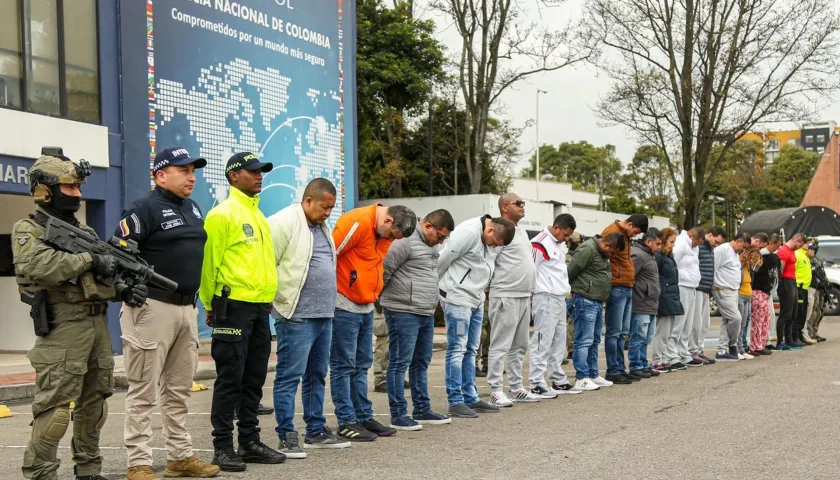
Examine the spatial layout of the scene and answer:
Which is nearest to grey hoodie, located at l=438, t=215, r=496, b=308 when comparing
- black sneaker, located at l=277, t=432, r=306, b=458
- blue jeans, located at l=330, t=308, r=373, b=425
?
blue jeans, located at l=330, t=308, r=373, b=425

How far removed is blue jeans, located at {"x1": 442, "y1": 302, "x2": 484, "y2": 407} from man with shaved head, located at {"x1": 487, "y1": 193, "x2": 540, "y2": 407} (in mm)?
337

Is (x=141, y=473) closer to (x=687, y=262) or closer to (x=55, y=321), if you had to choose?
(x=55, y=321)

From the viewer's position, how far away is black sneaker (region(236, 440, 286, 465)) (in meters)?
7.06

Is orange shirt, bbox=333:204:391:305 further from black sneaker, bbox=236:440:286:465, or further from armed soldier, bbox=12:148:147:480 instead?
armed soldier, bbox=12:148:147:480

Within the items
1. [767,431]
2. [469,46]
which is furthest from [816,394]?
[469,46]

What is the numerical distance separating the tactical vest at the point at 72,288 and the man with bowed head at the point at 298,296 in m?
1.57

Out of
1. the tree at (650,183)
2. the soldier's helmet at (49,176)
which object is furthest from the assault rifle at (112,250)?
the tree at (650,183)

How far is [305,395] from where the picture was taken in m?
7.86

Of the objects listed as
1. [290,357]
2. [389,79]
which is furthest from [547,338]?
[389,79]

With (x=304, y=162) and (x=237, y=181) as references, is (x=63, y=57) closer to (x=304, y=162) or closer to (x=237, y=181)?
(x=304, y=162)

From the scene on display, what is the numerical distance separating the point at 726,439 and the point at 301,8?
Result: 15857mm

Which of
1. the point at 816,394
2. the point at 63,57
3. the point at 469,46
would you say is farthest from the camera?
the point at 469,46

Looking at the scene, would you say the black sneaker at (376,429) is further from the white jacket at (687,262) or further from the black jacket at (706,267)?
the black jacket at (706,267)

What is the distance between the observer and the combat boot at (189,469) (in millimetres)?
6551
